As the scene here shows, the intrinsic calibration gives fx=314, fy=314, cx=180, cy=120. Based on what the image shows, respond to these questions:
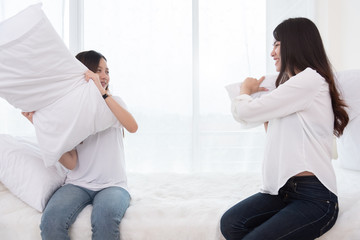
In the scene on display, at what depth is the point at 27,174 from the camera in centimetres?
136

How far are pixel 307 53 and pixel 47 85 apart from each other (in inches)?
39.9

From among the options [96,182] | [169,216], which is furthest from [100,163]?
[169,216]

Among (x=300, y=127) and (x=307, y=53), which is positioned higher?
(x=307, y=53)

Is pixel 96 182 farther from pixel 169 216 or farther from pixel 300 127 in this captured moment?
pixel 300 127

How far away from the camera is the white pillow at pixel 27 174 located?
1.29 meters

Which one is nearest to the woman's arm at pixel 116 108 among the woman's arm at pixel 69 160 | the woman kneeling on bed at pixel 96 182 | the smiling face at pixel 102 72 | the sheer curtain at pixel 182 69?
the woman kneeling on bed at pixel 96 182

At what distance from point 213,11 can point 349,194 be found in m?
1.81

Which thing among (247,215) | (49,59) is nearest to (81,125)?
(49,59)

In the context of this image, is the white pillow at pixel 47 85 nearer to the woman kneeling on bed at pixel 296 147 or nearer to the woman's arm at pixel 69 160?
the woman's arm at pixel 69 160

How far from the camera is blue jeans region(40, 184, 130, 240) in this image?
3.63 ft

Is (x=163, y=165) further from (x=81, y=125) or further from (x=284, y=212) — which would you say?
(x=284, y=212)

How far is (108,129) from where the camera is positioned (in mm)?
1433

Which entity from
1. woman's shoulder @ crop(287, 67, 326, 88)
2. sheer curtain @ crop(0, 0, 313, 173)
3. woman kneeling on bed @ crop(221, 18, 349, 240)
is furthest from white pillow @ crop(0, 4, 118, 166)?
sheer curtain @ crop(0, 0, 313, 173)

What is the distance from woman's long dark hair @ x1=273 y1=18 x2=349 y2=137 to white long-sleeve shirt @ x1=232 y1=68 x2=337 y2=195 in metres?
0.04
